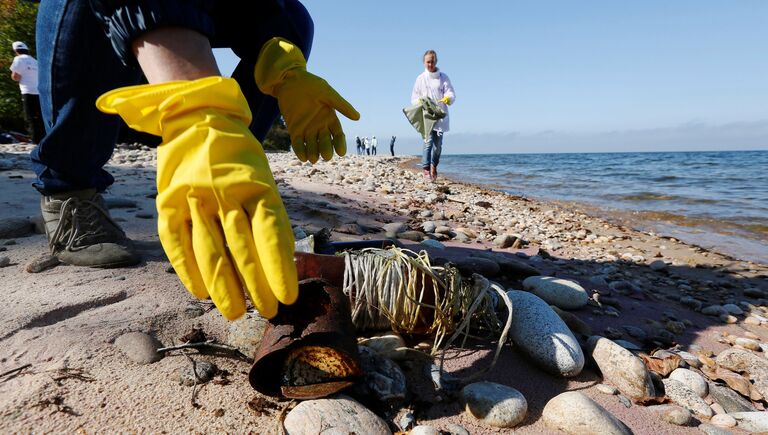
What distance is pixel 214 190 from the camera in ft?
3.13

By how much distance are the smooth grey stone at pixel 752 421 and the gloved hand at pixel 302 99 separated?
1.76m

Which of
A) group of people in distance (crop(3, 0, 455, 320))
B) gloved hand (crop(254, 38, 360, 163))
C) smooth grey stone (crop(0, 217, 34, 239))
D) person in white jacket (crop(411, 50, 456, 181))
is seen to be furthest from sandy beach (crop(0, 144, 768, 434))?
person in white jacket (crop(411, 50, 456, 181))

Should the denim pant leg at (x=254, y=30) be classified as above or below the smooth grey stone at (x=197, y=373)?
above

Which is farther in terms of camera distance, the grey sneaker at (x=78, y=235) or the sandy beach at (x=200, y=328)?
the grey sneaker at (x=78, y=235)

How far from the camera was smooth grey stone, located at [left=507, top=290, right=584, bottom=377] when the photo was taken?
153 centimetres

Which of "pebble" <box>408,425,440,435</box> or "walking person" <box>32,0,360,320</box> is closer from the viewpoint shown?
"walking person" <box>32,0,360,320</box>

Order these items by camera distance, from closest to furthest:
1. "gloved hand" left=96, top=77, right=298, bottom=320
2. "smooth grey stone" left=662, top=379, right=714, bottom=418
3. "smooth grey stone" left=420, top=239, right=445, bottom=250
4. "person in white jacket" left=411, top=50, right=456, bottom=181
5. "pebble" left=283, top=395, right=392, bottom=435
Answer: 1. "gloved hand" left=96, top=77, right=298, bottom=320
2. "pebble" left=283, top=395, right=392, bottom=435
3. "smooth grey stone" left=662, top=379, right=714, bottom=418
4. "smooth grey stone" left=420, top=239, right=445, bottom=250
5. "person in white jacket" left=411, top=50, right=456, bottom=181

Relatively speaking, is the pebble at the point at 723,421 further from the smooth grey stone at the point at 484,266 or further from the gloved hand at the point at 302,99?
the gloved hand at the point at 302,99

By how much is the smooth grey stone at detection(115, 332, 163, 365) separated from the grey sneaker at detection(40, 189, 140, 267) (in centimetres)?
72

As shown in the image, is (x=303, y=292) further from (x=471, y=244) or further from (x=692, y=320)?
(x=471, y=244)

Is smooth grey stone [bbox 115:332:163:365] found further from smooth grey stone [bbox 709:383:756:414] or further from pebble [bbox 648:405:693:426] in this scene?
smooth grey stone [bbox 709:383:756:414]

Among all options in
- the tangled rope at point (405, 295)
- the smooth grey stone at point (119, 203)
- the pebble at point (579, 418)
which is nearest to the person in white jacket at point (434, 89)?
the smooth grey stone at point (119, 203)

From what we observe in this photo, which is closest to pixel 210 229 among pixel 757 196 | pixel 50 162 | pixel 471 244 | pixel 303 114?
pixel 303 114

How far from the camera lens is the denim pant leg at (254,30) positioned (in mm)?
1911
